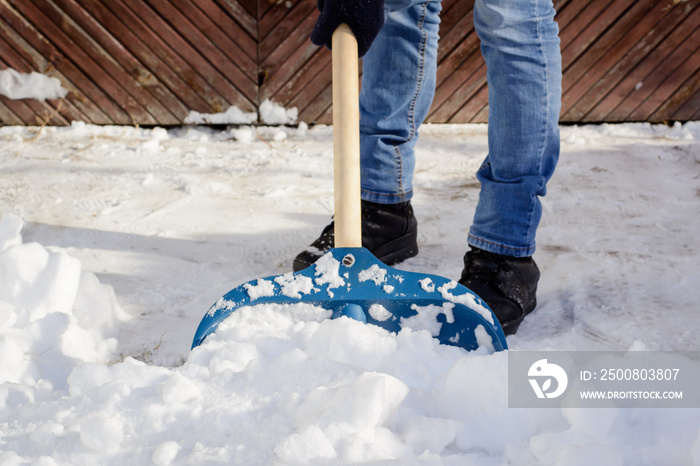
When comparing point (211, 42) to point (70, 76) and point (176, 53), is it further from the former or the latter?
point (70, 76)

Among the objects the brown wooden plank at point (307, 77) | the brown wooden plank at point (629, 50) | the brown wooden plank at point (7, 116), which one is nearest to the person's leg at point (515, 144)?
the brown wooden plank at point (307, 77)

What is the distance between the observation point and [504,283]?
1.14 m

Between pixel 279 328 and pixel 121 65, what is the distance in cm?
273

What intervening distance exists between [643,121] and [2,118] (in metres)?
3.64

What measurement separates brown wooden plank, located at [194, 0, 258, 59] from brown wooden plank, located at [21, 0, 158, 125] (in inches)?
23.2

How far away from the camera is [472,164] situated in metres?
2.55

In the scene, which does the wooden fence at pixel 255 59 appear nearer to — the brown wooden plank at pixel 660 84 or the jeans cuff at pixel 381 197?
the brown wooden plank at pixel 660 84

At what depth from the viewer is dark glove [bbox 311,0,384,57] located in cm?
99

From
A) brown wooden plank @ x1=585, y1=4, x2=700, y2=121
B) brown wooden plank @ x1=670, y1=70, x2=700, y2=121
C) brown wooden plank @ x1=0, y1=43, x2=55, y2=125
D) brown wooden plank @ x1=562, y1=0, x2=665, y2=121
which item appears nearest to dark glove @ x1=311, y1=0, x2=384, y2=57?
brown wooden plank @ x1=562, y1=0, x2=665, y2=121

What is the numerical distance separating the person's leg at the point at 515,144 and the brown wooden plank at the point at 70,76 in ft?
8.67

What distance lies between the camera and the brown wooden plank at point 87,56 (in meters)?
3.07

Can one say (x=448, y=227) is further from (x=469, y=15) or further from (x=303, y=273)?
(x=469, y=15)

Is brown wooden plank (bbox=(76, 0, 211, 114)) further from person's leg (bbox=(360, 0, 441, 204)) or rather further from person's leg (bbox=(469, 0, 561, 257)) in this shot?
person's leg (bbox=(469, 0, 561, 257))

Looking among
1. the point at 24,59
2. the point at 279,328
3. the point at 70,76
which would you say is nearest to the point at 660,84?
the point at 279,328
